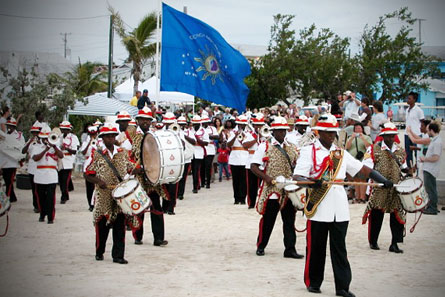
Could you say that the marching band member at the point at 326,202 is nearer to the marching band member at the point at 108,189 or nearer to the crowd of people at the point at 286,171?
the crowd of people at the point at 286,171

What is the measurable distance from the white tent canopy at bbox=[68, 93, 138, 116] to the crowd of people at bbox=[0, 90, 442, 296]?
5.65m

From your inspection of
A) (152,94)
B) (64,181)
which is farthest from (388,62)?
(64,181)

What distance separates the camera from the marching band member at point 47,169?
13992 mm

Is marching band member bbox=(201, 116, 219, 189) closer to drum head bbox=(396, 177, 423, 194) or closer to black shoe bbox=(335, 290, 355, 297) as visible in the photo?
drum head bbox=(396, 177, 423, 194)

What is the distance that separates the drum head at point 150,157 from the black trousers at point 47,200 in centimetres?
412

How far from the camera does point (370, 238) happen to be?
36.5 ft

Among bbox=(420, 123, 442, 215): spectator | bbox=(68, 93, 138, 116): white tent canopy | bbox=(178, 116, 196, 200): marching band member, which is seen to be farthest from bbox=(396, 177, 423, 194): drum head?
bbox=(68, 93, 138, 116): white tent canopy

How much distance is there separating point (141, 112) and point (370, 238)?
15.4 ft

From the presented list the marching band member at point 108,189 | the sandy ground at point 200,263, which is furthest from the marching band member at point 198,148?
the marching band member at point 108,189

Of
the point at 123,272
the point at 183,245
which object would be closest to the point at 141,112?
the point at 183,245

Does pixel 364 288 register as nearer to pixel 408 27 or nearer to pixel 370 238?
pixel 370 238

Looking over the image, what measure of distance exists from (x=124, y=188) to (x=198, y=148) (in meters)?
10.8

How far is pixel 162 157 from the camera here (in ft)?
33.9

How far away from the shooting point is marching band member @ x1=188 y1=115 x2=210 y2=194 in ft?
65.8
